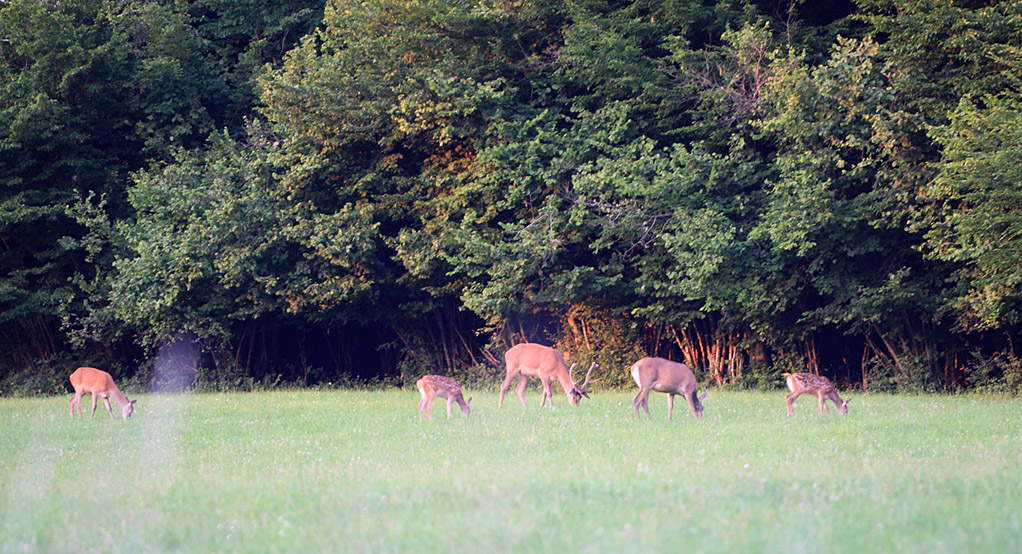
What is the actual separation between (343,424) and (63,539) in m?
7.75

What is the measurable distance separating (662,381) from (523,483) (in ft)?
21.8

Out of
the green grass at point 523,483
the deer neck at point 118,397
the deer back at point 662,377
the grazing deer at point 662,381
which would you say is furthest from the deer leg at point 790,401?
the deer neck at point 118,397

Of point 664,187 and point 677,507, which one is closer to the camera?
point 677,507

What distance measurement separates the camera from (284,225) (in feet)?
76.3

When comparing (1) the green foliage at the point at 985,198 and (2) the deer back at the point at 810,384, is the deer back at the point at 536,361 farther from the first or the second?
(1) the green foliage at the point at 985,198

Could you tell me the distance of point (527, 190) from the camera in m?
21.7

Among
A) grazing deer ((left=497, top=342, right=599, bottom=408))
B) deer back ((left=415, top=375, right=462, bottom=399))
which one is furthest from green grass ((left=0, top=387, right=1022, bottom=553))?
grazing deer ((left=497, top=342, right=599, bottom=408))

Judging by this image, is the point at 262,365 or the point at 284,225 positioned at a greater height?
the point at 284,225

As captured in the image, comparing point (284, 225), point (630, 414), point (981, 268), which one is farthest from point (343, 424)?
point (981, 268)

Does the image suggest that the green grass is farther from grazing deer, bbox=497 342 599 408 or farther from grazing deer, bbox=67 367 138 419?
grazing deer, bbox=497 342 599 408

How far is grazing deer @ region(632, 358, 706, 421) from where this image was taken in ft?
48.1

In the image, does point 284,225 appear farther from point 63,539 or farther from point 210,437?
point 63,539

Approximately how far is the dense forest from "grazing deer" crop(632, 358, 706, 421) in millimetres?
4685

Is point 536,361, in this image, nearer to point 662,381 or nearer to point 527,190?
point 662,381
